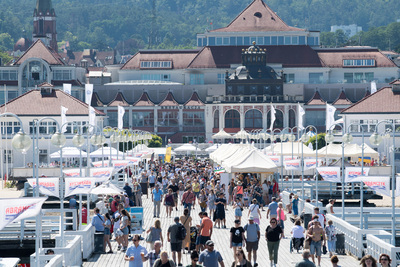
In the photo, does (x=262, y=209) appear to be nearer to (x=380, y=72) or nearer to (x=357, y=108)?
(x=357, y=108)

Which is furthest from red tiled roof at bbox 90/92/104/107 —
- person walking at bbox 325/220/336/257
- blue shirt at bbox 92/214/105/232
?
person walking at bbox 325/220/336/257

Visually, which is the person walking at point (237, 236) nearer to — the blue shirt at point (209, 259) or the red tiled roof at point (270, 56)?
the blue shirt at point (209, 259)

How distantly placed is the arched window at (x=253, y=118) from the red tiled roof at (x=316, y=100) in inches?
254

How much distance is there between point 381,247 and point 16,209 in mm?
10887

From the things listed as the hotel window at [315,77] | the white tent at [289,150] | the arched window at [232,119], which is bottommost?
the white tent at [289,150]

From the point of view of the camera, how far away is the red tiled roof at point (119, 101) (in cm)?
12531

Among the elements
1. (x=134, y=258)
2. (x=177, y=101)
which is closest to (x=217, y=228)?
(x=134, y=258)

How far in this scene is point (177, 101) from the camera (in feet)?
417

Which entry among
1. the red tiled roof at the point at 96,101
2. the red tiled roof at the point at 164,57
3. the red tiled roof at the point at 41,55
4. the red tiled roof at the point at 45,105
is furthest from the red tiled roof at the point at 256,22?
the red tiled roof at the point at 45,105

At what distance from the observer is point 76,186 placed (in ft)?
97.3

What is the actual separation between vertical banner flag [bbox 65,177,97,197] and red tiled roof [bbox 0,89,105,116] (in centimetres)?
5753

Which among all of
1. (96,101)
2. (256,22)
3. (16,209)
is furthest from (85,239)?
(256,22)

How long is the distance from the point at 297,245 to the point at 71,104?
60.9m

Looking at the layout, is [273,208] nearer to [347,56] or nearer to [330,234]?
[330,234]
